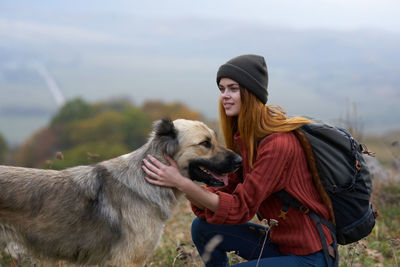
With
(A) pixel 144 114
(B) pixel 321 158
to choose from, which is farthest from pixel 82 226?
(A) pixel 144 114

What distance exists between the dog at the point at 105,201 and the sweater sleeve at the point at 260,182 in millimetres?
437

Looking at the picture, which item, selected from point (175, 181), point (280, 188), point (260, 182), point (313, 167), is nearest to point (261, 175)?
point (260, 182)

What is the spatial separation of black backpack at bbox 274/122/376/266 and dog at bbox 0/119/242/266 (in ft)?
2.17

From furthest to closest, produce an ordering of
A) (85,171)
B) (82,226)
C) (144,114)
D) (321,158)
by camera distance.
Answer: (144,114) → (85,171) → (82,226) → (321,158)

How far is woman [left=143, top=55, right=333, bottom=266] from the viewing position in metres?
2.75

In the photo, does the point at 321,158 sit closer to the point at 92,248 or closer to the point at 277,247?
the point at 277,247

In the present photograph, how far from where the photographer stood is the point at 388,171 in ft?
22.3

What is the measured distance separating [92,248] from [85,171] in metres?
0.63

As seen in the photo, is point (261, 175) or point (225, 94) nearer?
point (261, 175)

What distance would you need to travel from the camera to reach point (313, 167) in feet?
9.05

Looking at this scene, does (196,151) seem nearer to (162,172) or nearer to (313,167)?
(162,172)

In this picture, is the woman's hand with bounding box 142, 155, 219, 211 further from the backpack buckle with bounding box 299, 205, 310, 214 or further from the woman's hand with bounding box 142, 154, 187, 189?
the backpack buckle with bounding box 299, 205, 310, 214

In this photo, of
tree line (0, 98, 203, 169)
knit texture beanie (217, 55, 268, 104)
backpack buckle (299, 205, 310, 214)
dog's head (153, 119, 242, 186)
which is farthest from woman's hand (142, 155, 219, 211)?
tree line (0, 98, 203, 169)

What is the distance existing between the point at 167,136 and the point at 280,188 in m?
1.02
